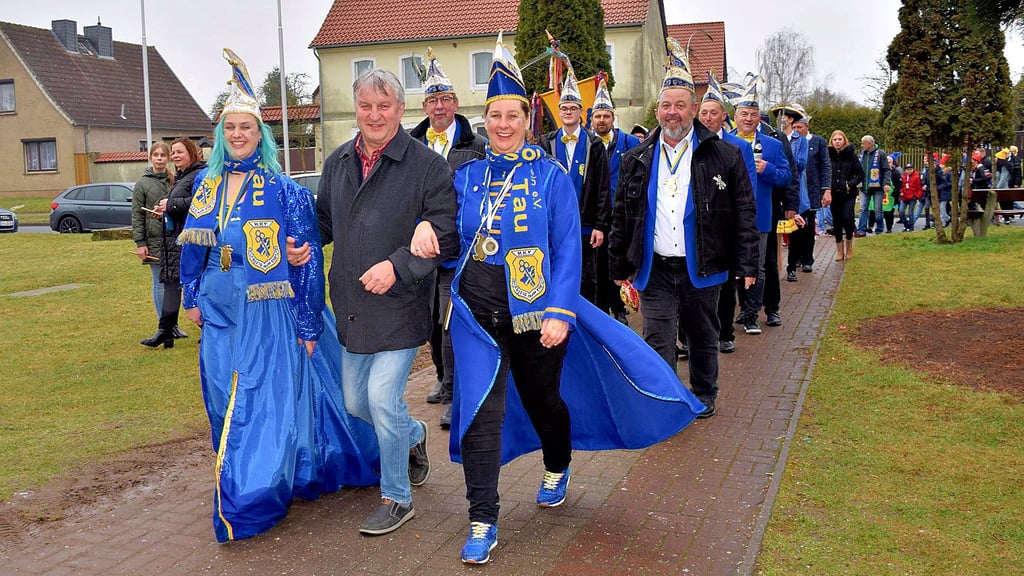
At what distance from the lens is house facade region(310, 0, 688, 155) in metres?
37.9

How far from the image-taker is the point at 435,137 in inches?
266

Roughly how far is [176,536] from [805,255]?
11.1m

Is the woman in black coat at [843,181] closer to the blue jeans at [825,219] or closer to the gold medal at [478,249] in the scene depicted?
the blue jeans at [825,219]

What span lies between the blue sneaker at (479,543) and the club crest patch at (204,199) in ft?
6.71

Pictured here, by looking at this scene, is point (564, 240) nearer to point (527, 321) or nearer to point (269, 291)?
point (527, 321)

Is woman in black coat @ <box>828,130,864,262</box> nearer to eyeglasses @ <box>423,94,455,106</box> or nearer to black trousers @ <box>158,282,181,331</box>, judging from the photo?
eyeglasses @ <box>423,94,455,106</box>

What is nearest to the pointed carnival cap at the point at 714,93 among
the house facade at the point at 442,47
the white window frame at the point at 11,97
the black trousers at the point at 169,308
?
the black trousers at the point at 169,308

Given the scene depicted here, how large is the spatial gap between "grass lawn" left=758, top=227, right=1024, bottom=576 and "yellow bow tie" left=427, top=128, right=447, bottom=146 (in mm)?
3062

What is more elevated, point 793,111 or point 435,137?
point 793,111

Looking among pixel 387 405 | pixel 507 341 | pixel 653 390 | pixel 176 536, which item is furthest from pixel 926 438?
pixel 176 536

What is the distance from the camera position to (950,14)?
48.3 ft

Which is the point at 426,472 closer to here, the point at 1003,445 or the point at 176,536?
the point at 176,536

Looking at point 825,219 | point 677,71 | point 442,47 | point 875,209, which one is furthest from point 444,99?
point 442,47

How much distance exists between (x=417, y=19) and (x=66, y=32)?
20.4 meters
